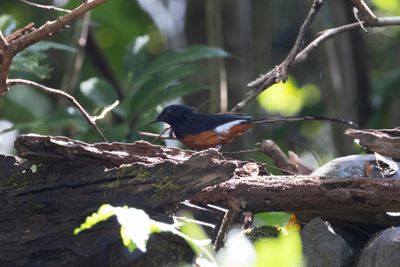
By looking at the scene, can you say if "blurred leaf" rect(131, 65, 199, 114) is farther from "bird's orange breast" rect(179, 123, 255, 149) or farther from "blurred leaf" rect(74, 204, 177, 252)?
"blurred leaf" rect(74, 204, 177, 252)

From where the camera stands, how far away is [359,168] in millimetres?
3693

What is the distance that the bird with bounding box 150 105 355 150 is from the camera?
5.04m

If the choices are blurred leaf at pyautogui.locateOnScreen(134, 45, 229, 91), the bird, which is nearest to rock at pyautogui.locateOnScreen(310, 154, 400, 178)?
the bird

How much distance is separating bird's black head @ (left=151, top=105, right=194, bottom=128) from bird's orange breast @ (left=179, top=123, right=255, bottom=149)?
21cm

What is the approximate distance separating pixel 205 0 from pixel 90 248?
3.92m

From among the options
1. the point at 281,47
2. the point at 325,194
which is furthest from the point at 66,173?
the point at 281,47

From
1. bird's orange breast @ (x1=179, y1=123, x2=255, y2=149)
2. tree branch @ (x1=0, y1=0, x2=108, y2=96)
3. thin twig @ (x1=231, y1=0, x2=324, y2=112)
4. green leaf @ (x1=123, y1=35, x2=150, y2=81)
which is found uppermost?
tree branch @ (x1=0, y1=0, x2=108, y2=96)

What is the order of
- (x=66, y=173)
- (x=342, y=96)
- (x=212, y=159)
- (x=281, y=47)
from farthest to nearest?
(x=281, y=47)
(x=342, y=96)
(x=66, y=173)
(x=212, y=159)

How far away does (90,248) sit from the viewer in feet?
10.7

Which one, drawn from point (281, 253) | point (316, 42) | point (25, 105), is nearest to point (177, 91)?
point (316, 42)

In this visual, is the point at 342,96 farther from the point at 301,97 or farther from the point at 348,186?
the point at 348,186

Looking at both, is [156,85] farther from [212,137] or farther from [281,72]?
[281,72]

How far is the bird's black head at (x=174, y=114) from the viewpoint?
18.6 ft

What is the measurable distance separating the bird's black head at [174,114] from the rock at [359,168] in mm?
2047
